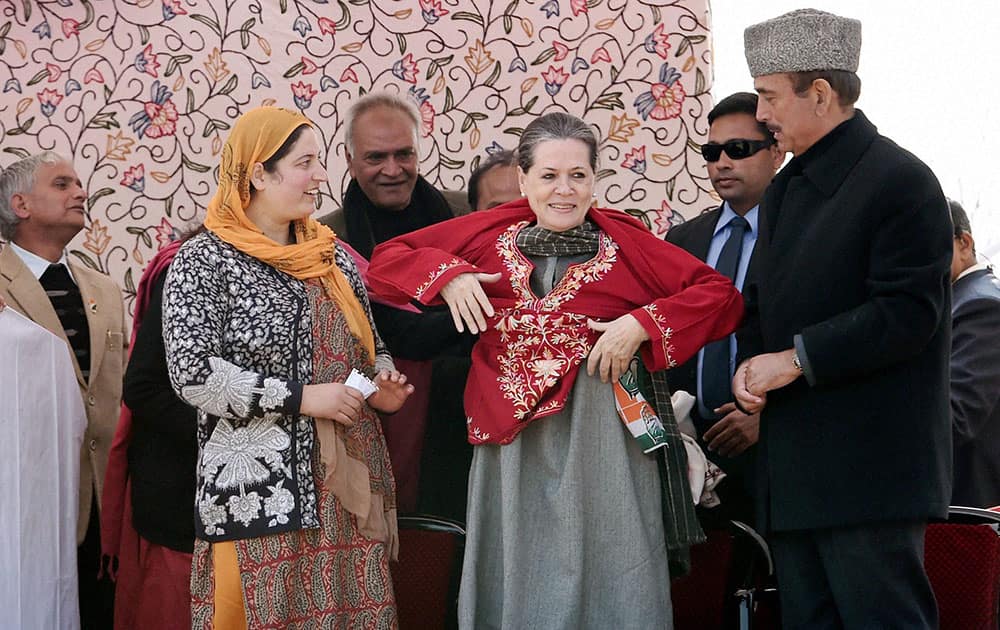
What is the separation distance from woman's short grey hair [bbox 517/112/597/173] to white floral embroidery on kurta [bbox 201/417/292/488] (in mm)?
837

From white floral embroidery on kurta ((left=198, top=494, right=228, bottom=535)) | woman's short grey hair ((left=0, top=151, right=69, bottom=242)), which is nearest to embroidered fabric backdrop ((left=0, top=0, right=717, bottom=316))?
woman's short grey hair ((left=0, top=151, right=69, bottom=242))

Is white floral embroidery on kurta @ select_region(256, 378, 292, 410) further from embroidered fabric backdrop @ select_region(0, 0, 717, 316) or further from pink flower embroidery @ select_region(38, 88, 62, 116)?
pink flower embroidery @ select_region(38, 88, 62, 116)

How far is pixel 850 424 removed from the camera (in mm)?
2449

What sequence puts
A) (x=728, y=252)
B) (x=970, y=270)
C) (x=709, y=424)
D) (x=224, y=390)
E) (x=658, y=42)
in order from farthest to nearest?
(x=658, y=42) → (x=970, y=270) → (x=728, y=252) → (x=709, y=424) → (x=224, y=390)

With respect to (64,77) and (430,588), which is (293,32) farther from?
(430,588)

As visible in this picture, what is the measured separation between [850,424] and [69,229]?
103 inches

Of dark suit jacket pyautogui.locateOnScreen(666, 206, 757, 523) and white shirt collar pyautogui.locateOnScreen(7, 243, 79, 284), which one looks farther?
white shirt collar pyautogui.locateOnScreen(7, 243, 79, 284)

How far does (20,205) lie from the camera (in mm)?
3857

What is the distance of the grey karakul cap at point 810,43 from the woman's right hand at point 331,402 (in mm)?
1168

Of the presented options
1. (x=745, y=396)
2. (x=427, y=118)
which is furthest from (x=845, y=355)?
(x=427, y=118)

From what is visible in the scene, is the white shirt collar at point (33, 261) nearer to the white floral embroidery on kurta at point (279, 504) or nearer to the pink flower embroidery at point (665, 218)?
the white floral embroidery on kurta at point (279, 504)

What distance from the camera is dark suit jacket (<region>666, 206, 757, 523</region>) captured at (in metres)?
3.11

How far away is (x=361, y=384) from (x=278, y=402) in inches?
8.0

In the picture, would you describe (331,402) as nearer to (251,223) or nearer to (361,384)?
(361,384)
